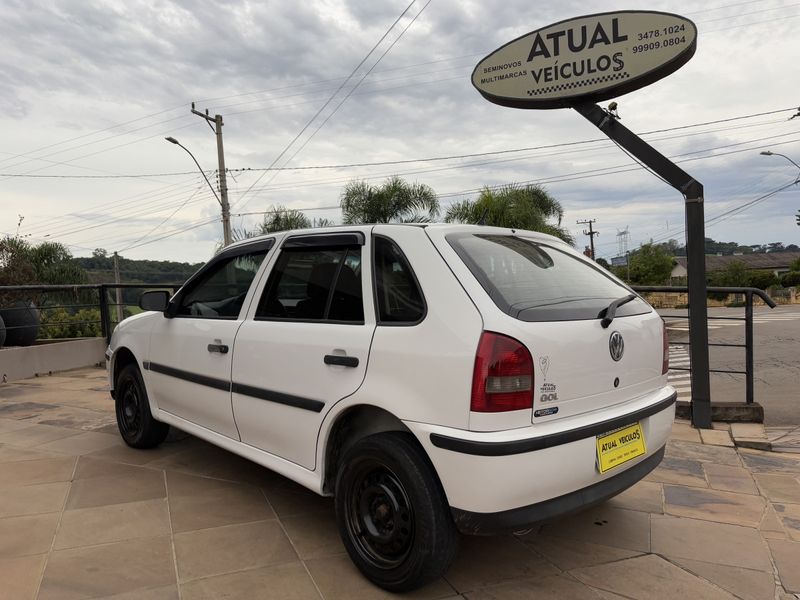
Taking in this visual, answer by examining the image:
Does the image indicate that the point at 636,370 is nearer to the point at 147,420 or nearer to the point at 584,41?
the point at 147,420

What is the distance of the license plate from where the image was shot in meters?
2.32

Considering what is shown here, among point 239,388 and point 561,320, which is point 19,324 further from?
point 561,320

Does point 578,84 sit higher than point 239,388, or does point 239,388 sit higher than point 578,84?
point 578,84

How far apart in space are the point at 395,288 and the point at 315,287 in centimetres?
55

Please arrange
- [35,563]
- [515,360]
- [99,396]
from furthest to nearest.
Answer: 1. [99,396]
2. [35,563]
3. [515,360]

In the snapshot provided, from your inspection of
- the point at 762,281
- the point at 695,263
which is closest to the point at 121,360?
the point at 695,263

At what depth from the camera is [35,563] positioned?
2615mm

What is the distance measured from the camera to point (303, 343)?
8.89ft

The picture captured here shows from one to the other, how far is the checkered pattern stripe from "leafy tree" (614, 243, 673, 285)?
60.8 metres

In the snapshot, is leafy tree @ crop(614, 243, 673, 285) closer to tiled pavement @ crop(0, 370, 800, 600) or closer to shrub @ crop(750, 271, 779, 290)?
shrub @ crop(750, 271, 779, 290)

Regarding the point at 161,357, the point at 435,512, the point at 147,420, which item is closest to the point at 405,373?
the point at 435,512

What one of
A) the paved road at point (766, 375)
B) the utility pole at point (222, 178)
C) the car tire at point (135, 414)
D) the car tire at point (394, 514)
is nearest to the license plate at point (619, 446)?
the car tire at point (394, 514)

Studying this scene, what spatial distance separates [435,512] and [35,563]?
6.36 feet

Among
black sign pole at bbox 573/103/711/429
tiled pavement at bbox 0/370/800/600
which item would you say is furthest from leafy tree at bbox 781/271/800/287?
tiled pavement at bbox 0/370/800/600
